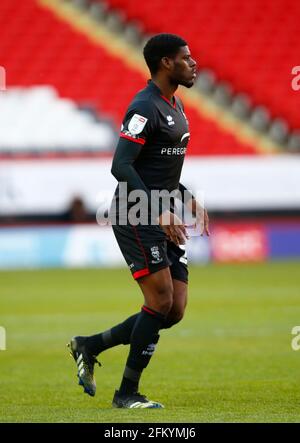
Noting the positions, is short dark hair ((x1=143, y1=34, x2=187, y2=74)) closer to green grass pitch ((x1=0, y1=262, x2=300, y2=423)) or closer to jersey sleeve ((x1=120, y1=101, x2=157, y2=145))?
jersey sleeve ((x1=120, y1=101, x2=157, y2=145))

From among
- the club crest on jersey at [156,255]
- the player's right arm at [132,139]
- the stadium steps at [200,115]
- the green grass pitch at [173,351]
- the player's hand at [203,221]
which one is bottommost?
the green grass pitch at [173,351]

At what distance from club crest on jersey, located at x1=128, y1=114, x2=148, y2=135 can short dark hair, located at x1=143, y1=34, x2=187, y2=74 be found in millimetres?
493

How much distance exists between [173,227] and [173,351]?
4.17 metres

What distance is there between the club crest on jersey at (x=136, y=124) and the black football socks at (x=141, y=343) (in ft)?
3.86

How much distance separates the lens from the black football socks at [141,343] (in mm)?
6945

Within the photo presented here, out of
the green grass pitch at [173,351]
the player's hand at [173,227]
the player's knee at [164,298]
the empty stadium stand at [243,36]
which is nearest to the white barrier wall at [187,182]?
the empty stadium stand at [243,36]

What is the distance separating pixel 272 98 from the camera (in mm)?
26078

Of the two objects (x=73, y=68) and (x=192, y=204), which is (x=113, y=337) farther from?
(x=73, y=68)

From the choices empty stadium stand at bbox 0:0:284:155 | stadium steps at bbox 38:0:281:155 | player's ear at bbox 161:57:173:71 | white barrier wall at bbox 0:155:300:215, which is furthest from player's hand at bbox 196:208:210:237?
stadium steps at bbox 38:0:281:155

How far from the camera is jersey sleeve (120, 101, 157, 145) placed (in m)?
6.77

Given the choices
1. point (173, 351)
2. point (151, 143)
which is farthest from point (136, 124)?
point (173, 351)

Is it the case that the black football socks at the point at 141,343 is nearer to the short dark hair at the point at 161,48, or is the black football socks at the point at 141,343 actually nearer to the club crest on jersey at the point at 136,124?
the club crest on jersey at the point at 136,124
